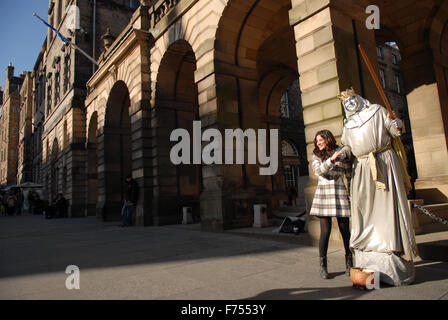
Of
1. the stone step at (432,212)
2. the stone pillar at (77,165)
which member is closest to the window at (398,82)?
the stone step at (432,212)

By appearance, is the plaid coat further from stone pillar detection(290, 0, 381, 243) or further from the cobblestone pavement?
stone pillar detection(290, 0, 381, 243)

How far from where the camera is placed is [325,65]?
5.59 m

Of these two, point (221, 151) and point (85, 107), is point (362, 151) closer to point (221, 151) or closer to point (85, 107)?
point (221, 151)

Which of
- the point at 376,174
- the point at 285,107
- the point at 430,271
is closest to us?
the point at 376,174

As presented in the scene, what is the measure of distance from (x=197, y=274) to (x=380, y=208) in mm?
2314

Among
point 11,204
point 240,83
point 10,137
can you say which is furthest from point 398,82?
point 10,137

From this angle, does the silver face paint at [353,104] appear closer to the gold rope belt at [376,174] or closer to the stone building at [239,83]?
the gold rope belt at [376,174]

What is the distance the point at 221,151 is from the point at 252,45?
11.4 feet

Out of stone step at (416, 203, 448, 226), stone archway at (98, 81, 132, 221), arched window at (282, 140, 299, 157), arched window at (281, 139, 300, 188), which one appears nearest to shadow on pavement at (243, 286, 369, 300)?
stone step at (416, 203, 448, 226)

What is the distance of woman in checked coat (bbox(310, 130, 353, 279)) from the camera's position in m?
3.48

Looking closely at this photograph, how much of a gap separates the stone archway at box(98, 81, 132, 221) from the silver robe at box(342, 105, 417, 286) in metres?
13.3

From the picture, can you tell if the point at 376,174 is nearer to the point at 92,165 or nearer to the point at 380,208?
the point at 380,208

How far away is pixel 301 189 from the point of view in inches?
452
